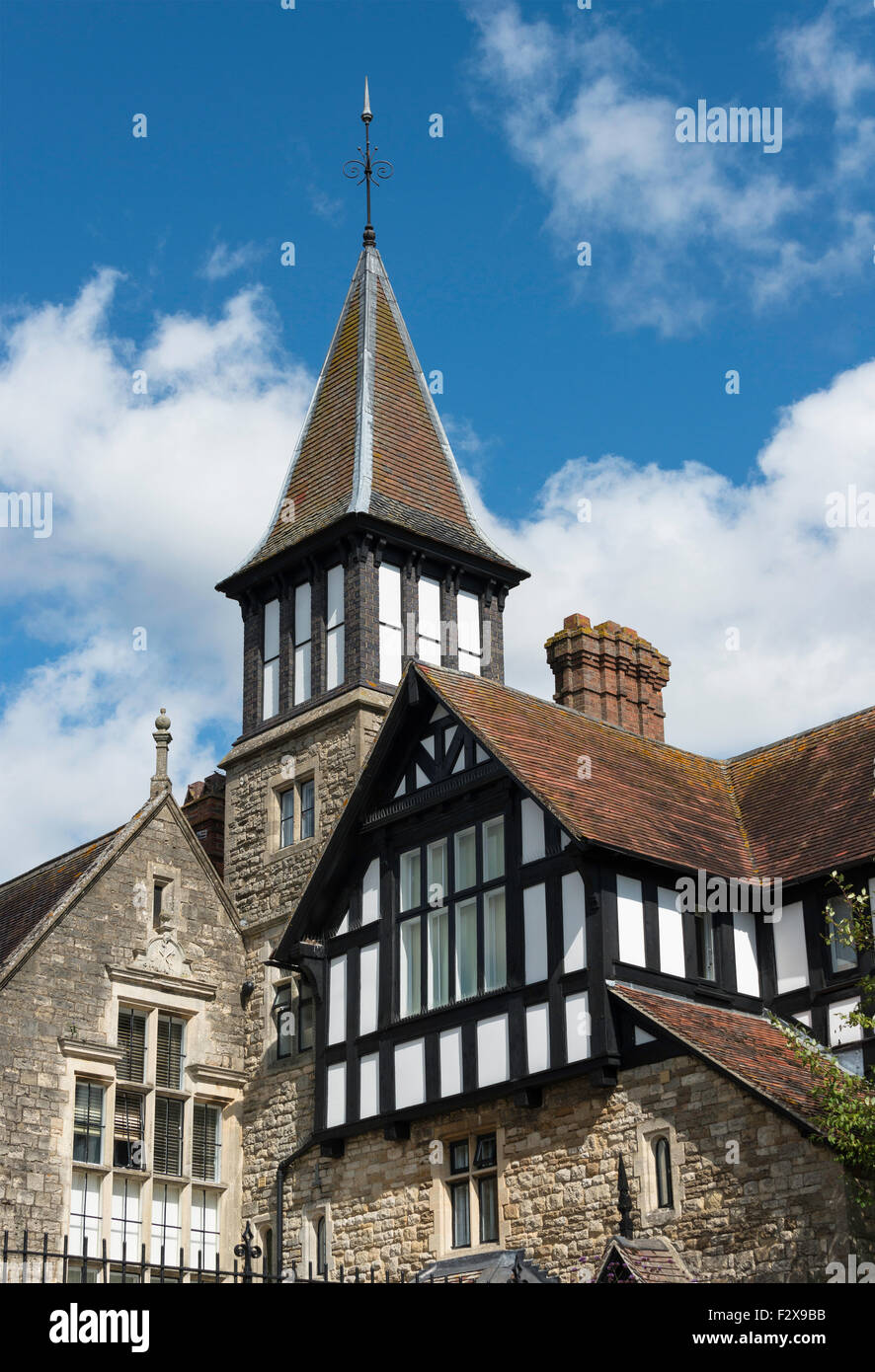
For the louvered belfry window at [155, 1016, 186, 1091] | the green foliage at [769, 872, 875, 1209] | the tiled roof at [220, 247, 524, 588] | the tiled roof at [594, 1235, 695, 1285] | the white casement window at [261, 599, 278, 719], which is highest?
the tiled roof at [220, 247, 524, 588]

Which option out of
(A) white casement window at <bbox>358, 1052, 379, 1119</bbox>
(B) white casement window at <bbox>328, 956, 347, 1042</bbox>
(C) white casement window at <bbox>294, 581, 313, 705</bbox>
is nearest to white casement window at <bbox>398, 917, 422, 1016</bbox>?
(A) white casement window at <bbox>358, 1052, 379, 1119</bbox>

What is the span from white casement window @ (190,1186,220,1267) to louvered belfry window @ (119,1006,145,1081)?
5.96ft

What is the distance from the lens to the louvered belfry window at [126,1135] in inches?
973

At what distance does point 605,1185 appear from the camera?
20.6m

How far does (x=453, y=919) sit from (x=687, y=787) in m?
4.54

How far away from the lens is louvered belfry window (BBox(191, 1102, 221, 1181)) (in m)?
25.9

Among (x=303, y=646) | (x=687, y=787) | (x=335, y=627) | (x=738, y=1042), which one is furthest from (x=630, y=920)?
(x=303, y=646)

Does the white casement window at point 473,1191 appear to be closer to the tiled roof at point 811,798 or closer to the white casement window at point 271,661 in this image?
the tiled roof at point 811,798

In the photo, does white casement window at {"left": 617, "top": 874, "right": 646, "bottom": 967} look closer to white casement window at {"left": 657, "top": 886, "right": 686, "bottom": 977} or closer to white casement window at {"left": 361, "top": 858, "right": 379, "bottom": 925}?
white casement window at {"left": 657, "top": 886, "right": 686, "bottom": 977}

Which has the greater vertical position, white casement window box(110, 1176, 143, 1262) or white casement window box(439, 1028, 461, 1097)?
white casement window box(439, 1028, 461, 1097)

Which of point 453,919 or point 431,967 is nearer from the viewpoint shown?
point 453,919

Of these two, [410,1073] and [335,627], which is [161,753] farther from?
[410,1073]

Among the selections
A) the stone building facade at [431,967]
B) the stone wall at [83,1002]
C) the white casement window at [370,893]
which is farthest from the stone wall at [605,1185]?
the stone wall at [83,1002]
